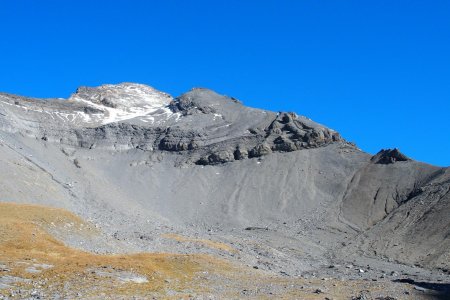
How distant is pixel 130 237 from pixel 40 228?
552 inches

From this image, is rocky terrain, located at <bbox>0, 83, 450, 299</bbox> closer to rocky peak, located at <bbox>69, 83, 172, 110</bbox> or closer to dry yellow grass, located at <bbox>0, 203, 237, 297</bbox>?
dry yellow grass, located at <bbox>0, 203, 237, 297</bbox>

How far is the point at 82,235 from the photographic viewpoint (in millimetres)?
56219

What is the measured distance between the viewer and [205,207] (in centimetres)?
10125

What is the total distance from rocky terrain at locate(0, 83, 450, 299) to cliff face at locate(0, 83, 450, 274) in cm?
37

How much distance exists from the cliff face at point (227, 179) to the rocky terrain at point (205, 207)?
0.37 meters

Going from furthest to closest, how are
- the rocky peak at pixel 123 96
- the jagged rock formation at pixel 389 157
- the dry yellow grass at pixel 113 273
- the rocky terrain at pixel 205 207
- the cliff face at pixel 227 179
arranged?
1. the rocky peak at pixel 123 96
2. the jagged rock formation at pixel 389 157
3. the cliff face at pixel 227 179
4. the rocky terrain at pixel 205 207
5. the dry yellow grass at pixel 113 273

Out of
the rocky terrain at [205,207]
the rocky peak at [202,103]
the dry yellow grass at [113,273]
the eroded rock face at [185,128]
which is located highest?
the rocky peak at [202,103]

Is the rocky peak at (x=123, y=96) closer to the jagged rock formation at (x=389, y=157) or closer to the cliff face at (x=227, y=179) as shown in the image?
the cliff face at (x=227, y=179)

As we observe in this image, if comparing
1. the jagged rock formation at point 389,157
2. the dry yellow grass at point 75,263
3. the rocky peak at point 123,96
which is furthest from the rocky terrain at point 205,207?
the rocky peak at point 123,96

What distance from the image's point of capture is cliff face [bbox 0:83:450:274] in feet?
267

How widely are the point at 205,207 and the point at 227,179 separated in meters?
12.9

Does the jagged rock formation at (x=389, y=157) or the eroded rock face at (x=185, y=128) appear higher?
the eroded rock face at (x=185, y=128)

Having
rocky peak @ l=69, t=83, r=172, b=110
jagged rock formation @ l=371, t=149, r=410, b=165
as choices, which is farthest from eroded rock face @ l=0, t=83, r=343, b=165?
jagged rock formation @ l=371, t=149, r=410, b=165

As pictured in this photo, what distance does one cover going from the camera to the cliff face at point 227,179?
267ft
